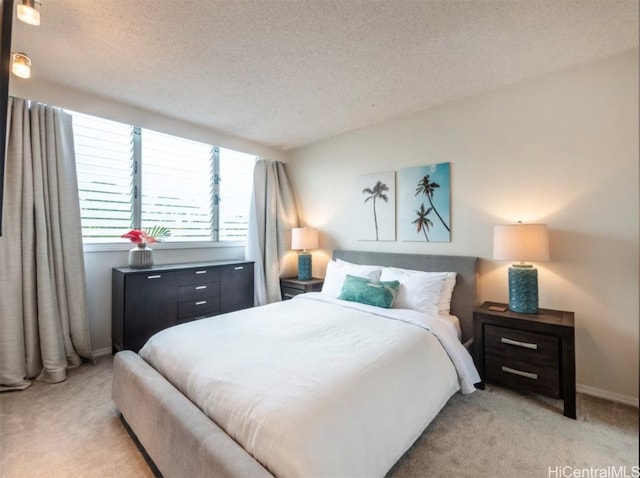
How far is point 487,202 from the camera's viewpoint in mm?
2668

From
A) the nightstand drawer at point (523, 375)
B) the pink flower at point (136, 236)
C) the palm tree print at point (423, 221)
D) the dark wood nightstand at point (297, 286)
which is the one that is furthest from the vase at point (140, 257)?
the nightstand drawer at point (523, 375)

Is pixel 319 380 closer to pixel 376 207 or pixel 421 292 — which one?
pixel 421 292

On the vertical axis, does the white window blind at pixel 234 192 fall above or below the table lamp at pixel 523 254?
above

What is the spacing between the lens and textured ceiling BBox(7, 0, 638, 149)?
5.69 ft

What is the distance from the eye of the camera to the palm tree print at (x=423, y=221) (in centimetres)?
301

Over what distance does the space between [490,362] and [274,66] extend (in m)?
2.80

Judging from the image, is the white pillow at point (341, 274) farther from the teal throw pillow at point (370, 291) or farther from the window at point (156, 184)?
the window at point (156, 184)

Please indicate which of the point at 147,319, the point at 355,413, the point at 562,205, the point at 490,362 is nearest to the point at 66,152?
the point at 147,319

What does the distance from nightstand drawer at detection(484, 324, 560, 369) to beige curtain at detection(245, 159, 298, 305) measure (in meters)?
2.56

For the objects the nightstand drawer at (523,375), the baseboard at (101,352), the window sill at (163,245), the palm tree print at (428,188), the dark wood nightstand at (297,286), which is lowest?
the baseboard at (101,352)

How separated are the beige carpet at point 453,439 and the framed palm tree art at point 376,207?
1761 millimetres

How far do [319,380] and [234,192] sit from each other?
124 inches

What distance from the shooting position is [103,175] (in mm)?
2939

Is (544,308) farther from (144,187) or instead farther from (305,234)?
(144,187)
